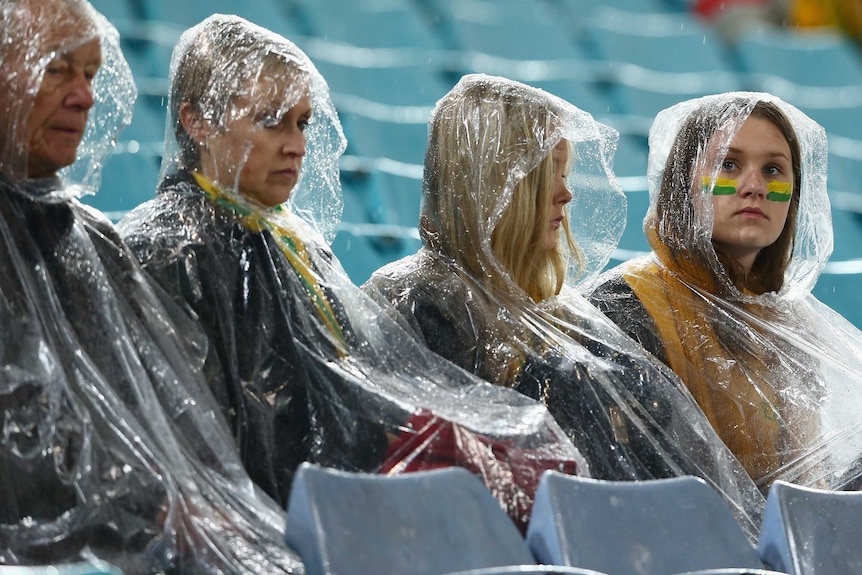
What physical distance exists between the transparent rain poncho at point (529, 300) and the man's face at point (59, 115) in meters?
0.51

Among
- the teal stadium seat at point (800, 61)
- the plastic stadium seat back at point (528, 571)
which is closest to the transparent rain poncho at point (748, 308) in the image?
the plastic stadium seat back at point (528, 571)

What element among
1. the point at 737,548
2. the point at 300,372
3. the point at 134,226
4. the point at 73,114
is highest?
the point at 73,114

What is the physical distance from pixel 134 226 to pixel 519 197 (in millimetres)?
587

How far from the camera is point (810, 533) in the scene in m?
1.53

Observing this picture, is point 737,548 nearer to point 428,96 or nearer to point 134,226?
point 134,226

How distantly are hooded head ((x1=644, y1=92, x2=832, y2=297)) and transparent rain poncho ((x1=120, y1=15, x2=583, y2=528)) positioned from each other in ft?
1.98

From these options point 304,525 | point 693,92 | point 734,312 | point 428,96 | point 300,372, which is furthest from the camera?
point 693,92

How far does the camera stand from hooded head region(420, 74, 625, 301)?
190cm

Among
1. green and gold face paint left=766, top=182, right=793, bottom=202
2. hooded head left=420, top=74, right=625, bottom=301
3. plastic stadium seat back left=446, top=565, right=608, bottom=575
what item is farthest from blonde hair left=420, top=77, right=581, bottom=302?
plastic stadium seat back left=446, top=565, right=608, bottom=575

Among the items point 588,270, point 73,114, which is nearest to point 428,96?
point 588,270

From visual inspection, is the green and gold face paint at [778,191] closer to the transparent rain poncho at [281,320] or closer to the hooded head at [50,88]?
the transparent rain poncho at [281,320]

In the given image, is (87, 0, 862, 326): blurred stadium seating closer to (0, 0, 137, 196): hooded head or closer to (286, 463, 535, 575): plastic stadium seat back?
(0, 0, 137, 196): hooded head

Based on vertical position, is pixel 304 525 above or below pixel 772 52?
below

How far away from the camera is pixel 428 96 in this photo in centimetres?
404
